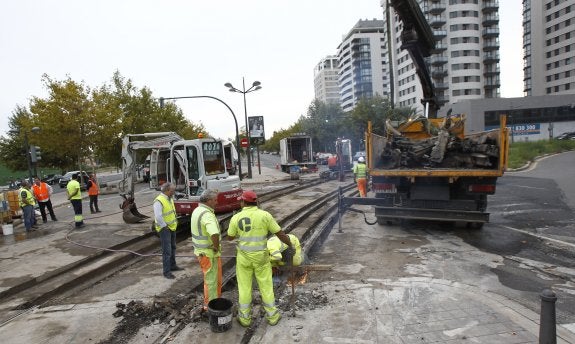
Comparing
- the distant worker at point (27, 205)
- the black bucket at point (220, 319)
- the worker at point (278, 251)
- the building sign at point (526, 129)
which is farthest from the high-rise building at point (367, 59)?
the black bucket at point (220, 319)

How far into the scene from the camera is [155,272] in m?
7.01

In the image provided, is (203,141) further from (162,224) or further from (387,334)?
(387,334)

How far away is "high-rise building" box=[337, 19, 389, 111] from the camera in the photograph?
108 metres

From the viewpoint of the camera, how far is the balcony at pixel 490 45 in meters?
70.6

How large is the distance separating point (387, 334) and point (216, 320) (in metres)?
1.90

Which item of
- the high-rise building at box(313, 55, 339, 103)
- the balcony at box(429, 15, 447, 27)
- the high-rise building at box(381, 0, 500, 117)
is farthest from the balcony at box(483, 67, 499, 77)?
the high-rise building at box(313, 55, 339, 103)

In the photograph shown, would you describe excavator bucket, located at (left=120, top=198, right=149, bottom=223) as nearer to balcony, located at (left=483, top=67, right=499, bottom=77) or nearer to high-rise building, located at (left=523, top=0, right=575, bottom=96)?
high-rise building, located at (left=523, top=0, right=575, bottom=96)

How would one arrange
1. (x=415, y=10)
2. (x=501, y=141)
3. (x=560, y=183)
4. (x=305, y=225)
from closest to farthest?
1. (x=501, y=141)
2. (x=415, y=10)
3. (x=305, y=225)
4. (x=560, y=183)

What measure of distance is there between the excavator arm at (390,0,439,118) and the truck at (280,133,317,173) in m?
20.8

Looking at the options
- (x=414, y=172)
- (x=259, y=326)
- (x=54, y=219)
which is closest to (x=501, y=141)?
(x=414, y=172)

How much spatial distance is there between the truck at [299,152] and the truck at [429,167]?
2227 centimetres

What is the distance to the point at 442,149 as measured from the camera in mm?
9055

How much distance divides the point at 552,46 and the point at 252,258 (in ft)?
266

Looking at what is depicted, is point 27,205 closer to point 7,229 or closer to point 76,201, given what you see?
point 7,229
